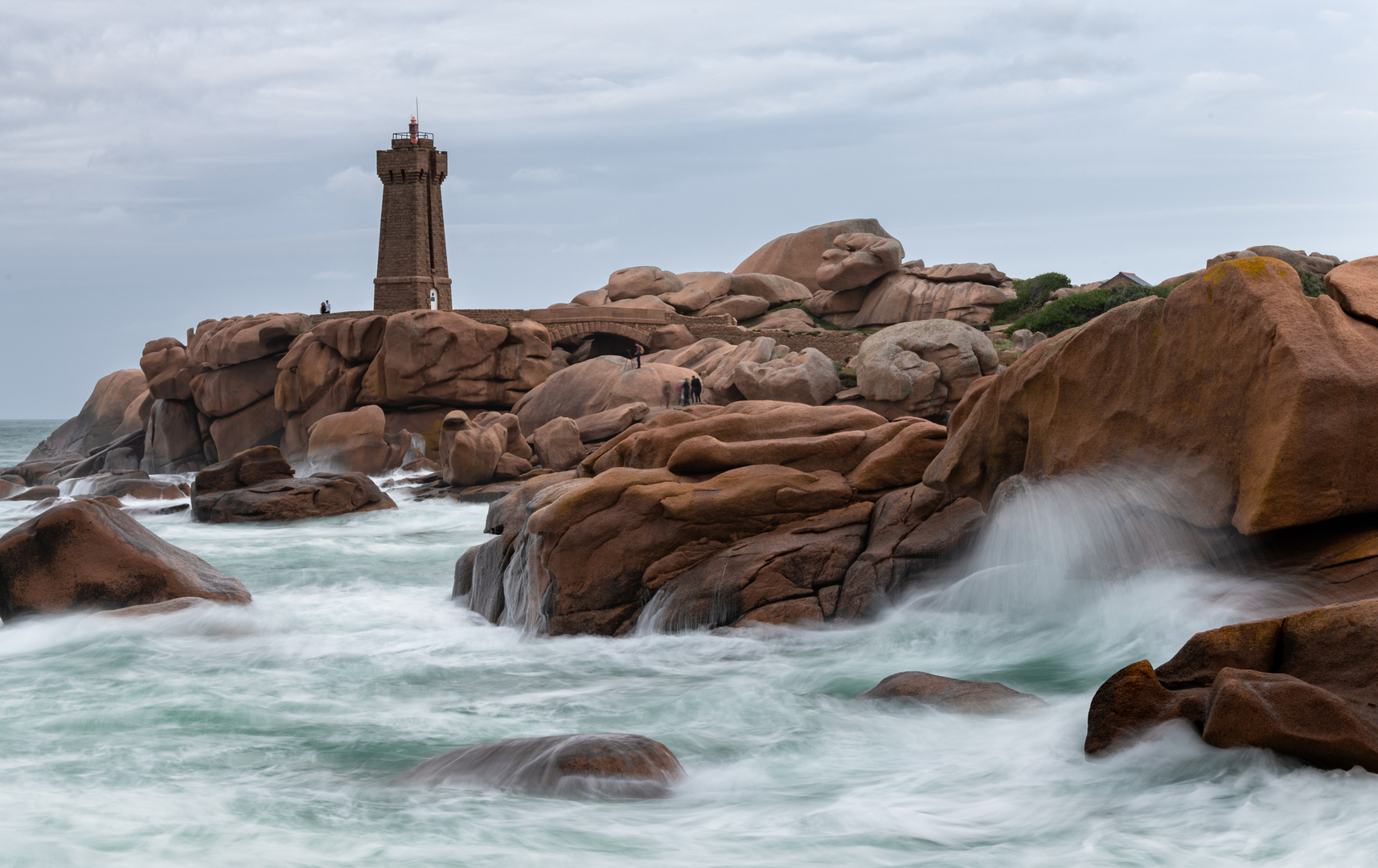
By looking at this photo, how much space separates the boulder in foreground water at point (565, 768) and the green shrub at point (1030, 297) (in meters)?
49.1

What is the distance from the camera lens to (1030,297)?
5438 cm

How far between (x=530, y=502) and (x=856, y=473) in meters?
5.07

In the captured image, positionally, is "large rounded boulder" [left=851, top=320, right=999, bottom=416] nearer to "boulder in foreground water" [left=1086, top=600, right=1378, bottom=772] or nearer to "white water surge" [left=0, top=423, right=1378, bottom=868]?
"white water surge" [left=0, top=423, right=1378, bottom=868]

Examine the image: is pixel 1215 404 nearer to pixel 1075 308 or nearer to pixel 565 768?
pixel 565 768

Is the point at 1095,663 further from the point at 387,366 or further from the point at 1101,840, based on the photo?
the point at 387,366

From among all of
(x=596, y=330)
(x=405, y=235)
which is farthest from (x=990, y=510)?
(x=405, y=235)

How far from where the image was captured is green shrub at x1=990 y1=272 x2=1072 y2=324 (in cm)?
5397

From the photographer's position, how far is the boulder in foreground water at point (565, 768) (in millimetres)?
7531

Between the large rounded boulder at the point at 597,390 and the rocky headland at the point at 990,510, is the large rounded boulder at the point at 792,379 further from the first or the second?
the rocky headland at the point at 990,510

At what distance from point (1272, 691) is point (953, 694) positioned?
2.93 metres

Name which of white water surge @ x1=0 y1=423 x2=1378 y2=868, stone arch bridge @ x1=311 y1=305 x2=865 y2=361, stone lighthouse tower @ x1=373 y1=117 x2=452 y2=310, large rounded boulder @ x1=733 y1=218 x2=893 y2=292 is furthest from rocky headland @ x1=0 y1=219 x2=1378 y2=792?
large rounded boulder @ x1=733 y1=218 x2=893 y2=292

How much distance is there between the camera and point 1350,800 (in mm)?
6164

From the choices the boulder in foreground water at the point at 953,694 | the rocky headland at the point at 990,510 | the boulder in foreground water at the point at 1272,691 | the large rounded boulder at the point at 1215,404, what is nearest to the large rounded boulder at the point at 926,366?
the rocky headland at the point at 990,510

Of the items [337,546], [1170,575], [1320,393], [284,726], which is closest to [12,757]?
[284,726]
